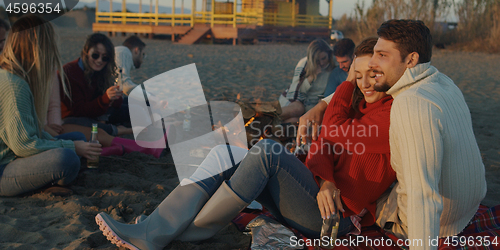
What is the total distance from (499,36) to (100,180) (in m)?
19.3

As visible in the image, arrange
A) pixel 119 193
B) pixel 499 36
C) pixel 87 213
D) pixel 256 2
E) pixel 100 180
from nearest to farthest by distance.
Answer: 1. pixel 87 213
2. pixel 119 193
3. pixel 100 180
4. pixel 499 36
5. pixel 256 2

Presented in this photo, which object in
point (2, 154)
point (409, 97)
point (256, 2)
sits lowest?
point (2, 154)

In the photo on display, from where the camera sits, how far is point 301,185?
208 cm

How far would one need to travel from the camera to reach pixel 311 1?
25.0 meters

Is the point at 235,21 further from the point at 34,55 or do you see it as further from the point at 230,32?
the point at 34,55

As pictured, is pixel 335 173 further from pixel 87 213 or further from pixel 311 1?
pixel 311 1

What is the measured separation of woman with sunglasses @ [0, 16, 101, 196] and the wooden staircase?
58.5 feet

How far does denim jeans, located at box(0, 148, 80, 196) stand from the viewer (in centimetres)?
270

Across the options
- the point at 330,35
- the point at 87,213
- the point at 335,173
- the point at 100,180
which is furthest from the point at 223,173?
the point at 330,35

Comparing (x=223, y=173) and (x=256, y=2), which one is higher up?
(x=256, y=2)

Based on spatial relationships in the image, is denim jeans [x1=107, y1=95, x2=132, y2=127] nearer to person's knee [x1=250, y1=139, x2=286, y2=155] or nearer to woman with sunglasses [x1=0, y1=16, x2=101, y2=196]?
woman with sunglasses [x1=0, y1=16, x2=101, y2=196]

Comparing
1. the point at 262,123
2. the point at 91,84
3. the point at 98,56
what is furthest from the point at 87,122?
the point at 262,123

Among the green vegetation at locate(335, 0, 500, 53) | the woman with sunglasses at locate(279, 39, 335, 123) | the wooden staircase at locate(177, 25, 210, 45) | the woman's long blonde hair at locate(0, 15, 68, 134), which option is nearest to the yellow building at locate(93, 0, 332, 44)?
the wooden staircase at locate(177, 25, 210, 45)

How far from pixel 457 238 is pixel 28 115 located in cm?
272
